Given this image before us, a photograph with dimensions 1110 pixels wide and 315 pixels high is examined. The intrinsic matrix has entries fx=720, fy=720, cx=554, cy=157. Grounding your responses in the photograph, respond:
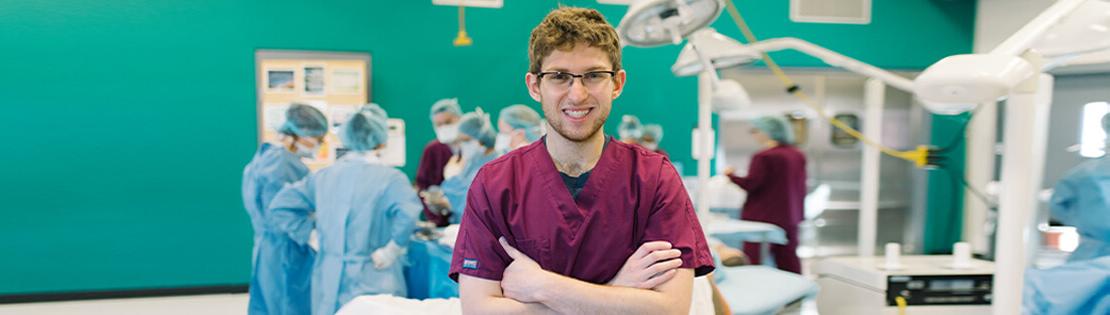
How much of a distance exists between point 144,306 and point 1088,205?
197 inches

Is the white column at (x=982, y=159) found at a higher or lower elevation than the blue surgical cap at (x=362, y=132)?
lower

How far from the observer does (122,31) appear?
4.54 meters

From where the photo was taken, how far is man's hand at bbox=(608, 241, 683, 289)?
1170mm

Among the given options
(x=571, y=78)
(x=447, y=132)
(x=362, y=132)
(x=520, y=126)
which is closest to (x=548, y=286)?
(x=571, y=78)

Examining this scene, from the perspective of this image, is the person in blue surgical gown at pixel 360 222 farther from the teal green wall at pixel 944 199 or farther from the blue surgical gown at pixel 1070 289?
the teal green wall at pixel 944 199

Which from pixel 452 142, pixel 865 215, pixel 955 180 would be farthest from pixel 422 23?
pixel 955 180

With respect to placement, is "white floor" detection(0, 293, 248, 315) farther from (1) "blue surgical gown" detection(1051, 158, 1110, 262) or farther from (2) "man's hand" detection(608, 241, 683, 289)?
(1) "blue surgical gown" detection(1051, 158, 1110, 262)

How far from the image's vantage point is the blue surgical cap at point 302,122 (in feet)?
11.4

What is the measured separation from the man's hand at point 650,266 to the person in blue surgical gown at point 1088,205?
2.12 meters

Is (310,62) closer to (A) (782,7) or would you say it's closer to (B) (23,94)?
(B) (23,94)

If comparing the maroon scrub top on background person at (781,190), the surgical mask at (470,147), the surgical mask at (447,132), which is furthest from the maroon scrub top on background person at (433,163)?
the maroon scrub top on background person at (781,190)

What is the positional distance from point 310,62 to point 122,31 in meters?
1.14

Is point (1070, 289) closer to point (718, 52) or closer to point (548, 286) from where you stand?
point (718, 52)

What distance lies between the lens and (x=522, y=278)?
118 centimetres
